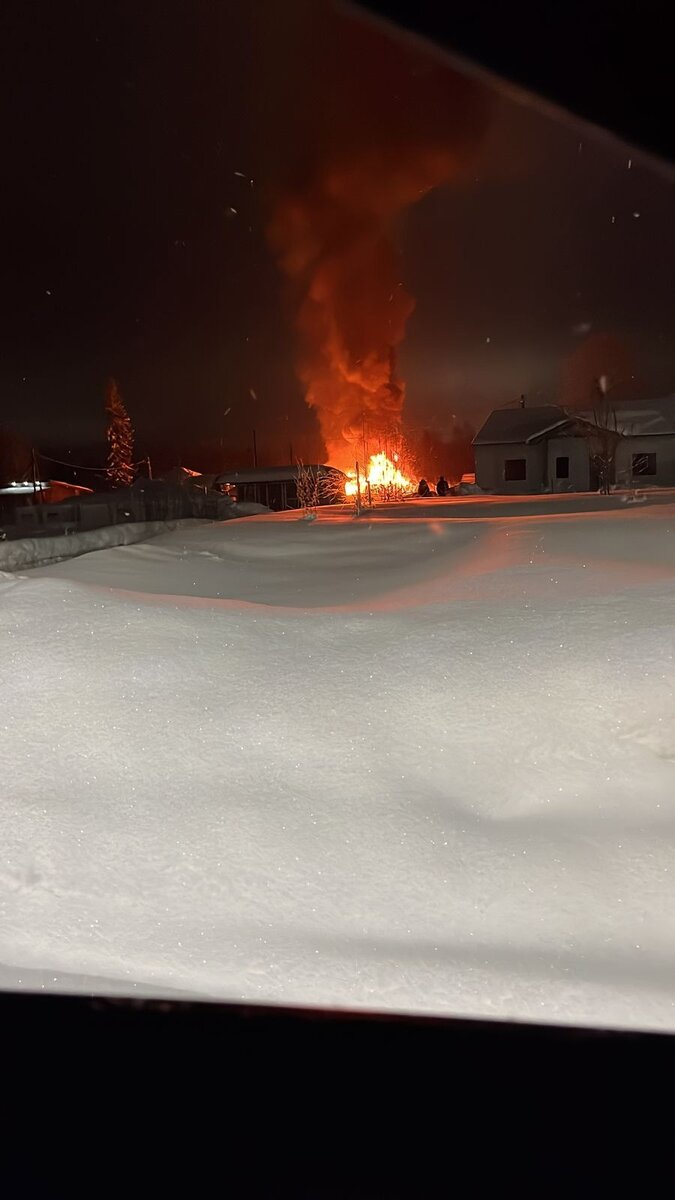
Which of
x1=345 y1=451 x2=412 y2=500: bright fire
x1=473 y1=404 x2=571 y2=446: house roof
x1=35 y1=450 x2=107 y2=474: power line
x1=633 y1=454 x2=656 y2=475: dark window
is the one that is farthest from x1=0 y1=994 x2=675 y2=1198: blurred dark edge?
x1=35 y1=450 x2=107 y2=474: power line

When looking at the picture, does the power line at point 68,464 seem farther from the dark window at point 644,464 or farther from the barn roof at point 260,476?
the dark window at point 644,464

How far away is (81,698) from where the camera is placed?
12.4ft

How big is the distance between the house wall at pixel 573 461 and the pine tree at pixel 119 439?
1124 inches

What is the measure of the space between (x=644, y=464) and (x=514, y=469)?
3.60 metres

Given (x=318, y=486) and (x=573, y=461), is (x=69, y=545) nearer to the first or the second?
(x=318, y=486)

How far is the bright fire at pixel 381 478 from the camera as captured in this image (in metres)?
25.7

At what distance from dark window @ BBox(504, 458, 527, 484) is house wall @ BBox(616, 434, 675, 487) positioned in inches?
103

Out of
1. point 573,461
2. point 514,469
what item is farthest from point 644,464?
point 514,469

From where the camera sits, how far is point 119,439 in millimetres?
46719

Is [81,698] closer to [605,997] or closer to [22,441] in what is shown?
[605,997]

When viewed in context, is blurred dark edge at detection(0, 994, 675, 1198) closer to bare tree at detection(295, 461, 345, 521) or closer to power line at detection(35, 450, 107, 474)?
bare tree at detection(295, 461, 345, 521)

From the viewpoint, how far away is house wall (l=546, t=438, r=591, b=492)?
23.2 metres

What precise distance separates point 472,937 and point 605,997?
43 cm

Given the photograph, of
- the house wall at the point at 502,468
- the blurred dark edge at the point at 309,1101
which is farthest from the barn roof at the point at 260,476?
the blurred dark edge at the point at 309,1101
